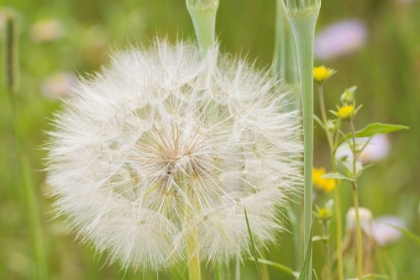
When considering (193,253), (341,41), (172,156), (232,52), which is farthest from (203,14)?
(341,41)

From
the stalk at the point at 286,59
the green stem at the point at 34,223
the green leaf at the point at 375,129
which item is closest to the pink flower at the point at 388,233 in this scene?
the stalk at the point at 286,59

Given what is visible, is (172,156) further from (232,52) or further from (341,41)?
(341,41)

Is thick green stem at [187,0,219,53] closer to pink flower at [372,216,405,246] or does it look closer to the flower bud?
the flower bud

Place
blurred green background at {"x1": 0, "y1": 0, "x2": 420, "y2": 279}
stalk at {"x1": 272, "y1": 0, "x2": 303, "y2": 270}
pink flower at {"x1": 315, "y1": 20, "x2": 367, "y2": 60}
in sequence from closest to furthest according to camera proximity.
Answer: stalk at {"x1": 272, "y1": 0, "x2": 303, "y2": 270}
blurred green background at {"x1": 0, "y1": 0, "x2": 420, "y2": 279}
pink flower at {"x1": 315, "y1": 20, "x2": 367, "y2": 60}

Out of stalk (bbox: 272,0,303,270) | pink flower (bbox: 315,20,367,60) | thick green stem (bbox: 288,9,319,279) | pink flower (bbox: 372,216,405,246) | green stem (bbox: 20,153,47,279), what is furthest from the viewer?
pink flower (bbox: 315,20,367,60)

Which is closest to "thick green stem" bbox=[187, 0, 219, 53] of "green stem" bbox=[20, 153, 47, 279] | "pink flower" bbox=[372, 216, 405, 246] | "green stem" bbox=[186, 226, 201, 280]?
"green stem" bbox=[186, 226, 201, 280]

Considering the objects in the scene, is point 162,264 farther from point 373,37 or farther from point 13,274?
point 373,37

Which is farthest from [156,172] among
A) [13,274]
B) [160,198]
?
[13,274]
